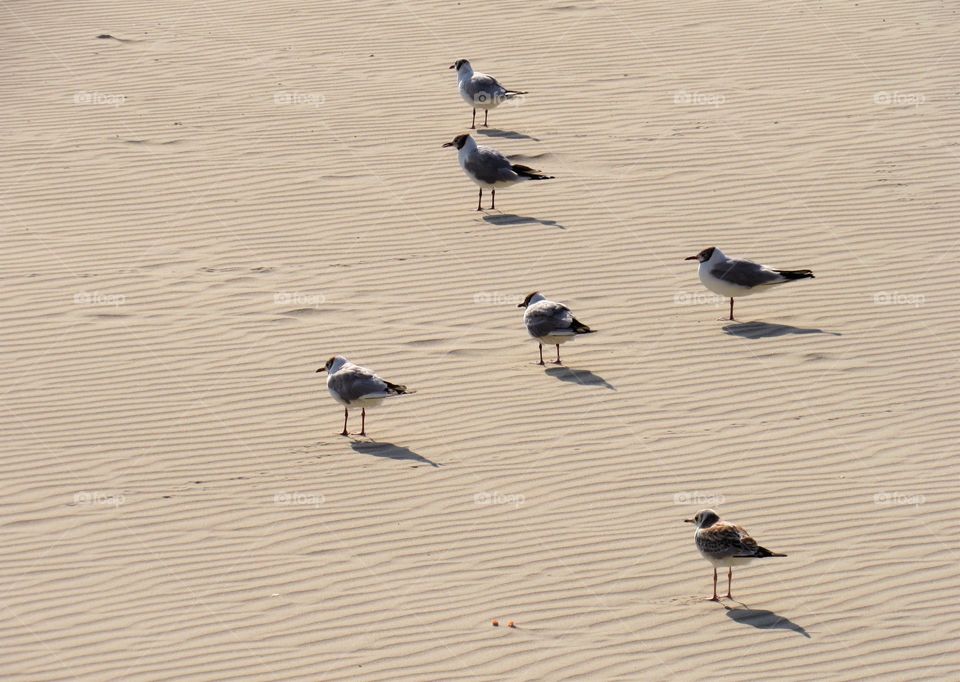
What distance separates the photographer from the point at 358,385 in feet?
32.7

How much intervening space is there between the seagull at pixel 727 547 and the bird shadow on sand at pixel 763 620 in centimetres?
16

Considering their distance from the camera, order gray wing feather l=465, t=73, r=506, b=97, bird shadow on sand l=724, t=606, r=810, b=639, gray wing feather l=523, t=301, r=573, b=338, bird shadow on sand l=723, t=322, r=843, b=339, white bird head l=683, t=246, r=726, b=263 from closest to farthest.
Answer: bird shadow on sand l=724, t=606, r=810, b=639 < gray wing feather l=523, t=301, r=573, b=338 < bird shadow on sand l=723, t=322, r=843, b=339 < white bird head l=683, t=246, r=726, b=263 < gray wing feather l=465, t=73, r=506, b=97

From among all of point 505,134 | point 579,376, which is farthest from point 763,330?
point 505,134

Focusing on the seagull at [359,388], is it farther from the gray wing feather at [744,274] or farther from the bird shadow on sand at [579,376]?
the gray wing feather at [744,274]

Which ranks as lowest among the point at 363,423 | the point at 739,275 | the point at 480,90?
the point at 363,423

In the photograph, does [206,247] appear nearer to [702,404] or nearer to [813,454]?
[702,404]

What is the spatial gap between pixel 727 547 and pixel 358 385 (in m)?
3.12

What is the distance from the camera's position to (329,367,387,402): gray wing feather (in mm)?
9969

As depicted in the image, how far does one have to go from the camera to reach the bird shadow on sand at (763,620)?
7906 mm

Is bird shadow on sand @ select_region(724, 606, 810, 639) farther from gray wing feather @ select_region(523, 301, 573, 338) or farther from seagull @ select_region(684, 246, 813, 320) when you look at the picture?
seagull @ select_region(684, 246, 813, 320)

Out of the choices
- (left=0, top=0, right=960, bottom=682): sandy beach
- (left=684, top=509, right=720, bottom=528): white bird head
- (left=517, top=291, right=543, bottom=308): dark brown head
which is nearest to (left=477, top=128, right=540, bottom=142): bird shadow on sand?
(left=0, top=0, right=960, bottom=682): sandy beach

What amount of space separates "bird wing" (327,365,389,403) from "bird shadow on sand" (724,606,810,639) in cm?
310

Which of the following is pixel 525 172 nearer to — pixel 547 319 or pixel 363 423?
pixel 547 319

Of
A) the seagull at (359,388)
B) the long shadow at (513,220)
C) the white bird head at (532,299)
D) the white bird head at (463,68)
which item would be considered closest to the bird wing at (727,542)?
the seagull at (359,388)
